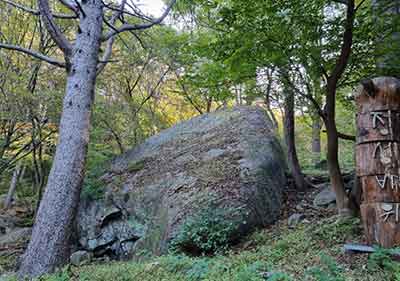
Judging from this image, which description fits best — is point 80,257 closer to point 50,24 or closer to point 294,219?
point 294,219

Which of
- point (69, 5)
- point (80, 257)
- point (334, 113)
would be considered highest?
point (69, 5)

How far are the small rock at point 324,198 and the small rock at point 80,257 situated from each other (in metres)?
3.82

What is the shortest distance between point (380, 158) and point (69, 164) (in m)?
3.75

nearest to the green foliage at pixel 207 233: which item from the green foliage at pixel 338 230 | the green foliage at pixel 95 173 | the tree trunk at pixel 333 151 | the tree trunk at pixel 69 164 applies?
the green foliage at pixel 338 230

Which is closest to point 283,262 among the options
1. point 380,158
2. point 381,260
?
point 381,260

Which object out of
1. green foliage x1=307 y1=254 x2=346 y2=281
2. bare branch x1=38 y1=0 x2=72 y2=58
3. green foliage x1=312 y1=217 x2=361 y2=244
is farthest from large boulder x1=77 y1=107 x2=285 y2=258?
bare branch x1=38 y1=0 x2=72 y2=58

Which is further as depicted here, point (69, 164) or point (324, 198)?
point (324, 198)

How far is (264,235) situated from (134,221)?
207 cm

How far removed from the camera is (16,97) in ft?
20.0

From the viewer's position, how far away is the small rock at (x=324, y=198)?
5.04 metres

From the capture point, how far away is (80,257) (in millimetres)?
5051

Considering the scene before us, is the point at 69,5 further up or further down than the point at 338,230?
further up

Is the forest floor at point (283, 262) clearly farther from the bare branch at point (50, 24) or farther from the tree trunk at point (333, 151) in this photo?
the bare branch at point (50, 24)

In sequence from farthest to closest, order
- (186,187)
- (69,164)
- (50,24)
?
(186,187) → (50,24) → (69,164)
